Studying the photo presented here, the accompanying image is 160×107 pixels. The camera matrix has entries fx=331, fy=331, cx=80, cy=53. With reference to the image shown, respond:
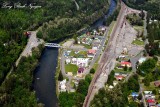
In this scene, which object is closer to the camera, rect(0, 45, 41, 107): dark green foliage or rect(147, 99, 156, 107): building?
rect(0, 45, 41, 107): dark green foliage

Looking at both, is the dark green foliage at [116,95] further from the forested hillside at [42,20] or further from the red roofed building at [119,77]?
the forested hillside at [42,20]

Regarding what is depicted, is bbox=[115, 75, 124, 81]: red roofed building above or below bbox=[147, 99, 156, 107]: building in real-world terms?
below

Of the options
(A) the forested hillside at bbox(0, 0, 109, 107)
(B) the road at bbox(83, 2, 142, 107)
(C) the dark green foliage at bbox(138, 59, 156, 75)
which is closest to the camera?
(A) the forested hillside at bbox(0, 0, 109, 107)

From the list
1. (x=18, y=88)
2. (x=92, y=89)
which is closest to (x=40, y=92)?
(x=18, y=88)

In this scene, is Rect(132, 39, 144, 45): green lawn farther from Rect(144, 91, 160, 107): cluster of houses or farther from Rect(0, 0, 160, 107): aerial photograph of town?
Rect(144, 91, 160, 107): cluster of houses

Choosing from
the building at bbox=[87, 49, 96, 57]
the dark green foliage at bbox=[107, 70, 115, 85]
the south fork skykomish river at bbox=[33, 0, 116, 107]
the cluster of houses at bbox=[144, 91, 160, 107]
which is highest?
the dark green foliage at bbox=[107, 70, 115, 85]

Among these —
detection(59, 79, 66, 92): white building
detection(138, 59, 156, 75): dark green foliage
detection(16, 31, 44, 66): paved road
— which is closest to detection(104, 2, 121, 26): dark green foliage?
detection(16, 31, 44, 66): paved road

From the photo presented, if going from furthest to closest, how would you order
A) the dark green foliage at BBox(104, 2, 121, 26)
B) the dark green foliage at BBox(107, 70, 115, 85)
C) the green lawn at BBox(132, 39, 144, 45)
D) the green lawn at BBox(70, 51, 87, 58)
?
the dark green foliage at BBox(104, 2, 121, 26), the green lawn at BBox(132, 39, 144, 45), the green lawn at BBox(70, 51, 87, 58), the dark green foliage at BBox(107, 70, 115, 85)
